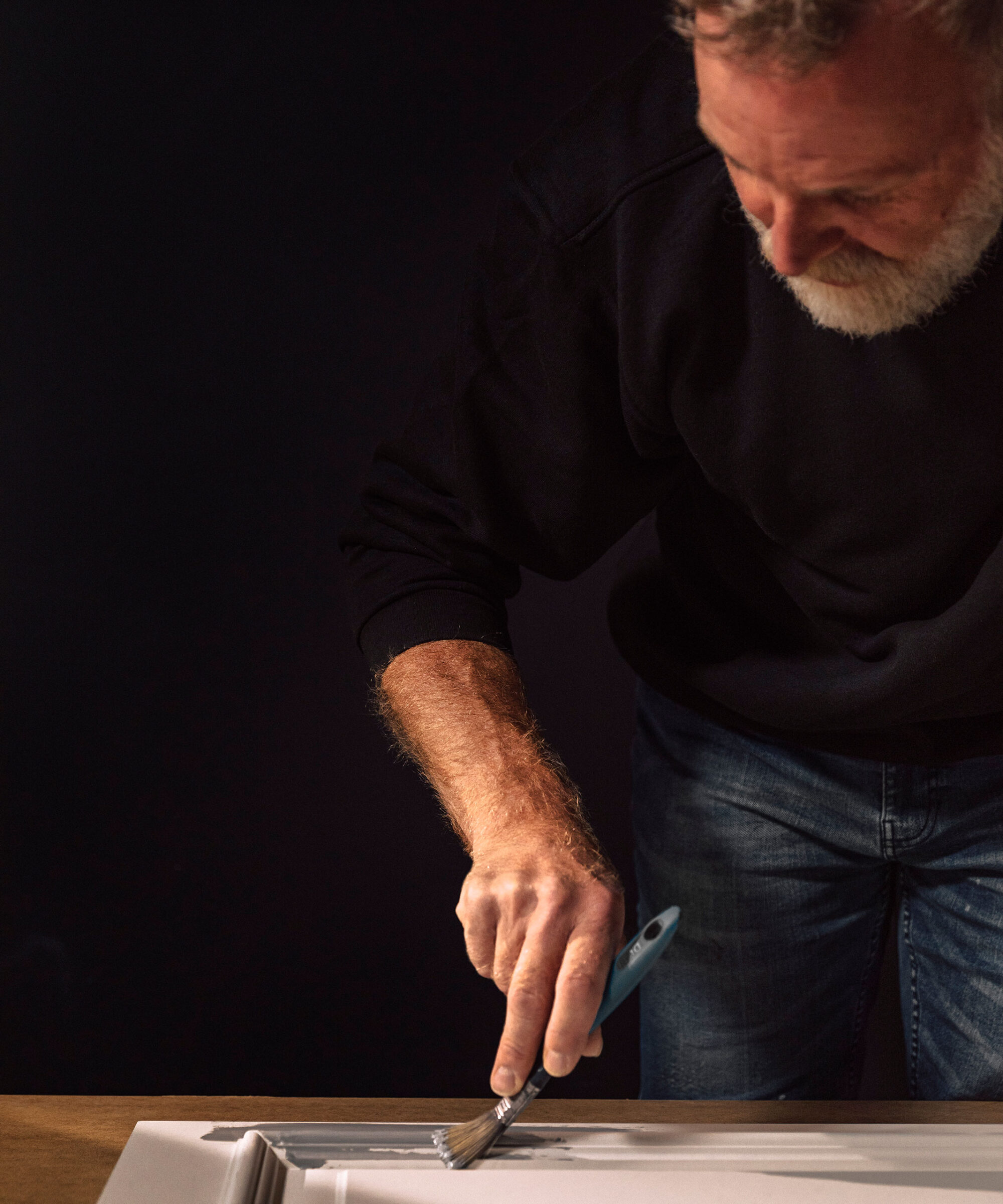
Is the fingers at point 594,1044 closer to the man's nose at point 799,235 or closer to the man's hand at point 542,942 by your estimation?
the man's hand at point 542,942

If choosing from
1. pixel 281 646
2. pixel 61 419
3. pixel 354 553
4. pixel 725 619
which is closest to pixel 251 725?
pixel 281 646

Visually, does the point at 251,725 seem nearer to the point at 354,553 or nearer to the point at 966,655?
the point at 354,553

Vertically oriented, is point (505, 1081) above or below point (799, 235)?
below

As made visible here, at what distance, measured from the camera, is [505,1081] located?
680 millimetres

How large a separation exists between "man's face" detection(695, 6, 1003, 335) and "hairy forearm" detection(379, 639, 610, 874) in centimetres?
36

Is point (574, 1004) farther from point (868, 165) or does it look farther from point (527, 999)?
point (868, 165)

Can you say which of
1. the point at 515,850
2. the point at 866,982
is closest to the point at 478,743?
the point at 515,850

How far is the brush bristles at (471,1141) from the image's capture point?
0.70 meters

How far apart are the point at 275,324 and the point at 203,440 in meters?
0.18

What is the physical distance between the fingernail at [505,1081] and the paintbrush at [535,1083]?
0.06ft

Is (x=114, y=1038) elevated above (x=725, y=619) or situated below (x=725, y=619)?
below

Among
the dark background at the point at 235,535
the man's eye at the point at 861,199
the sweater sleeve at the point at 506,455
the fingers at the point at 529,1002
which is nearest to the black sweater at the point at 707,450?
the sweater sleeve at the point at 506,455

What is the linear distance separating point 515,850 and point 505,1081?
137 mm

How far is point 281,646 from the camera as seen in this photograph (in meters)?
1.52
